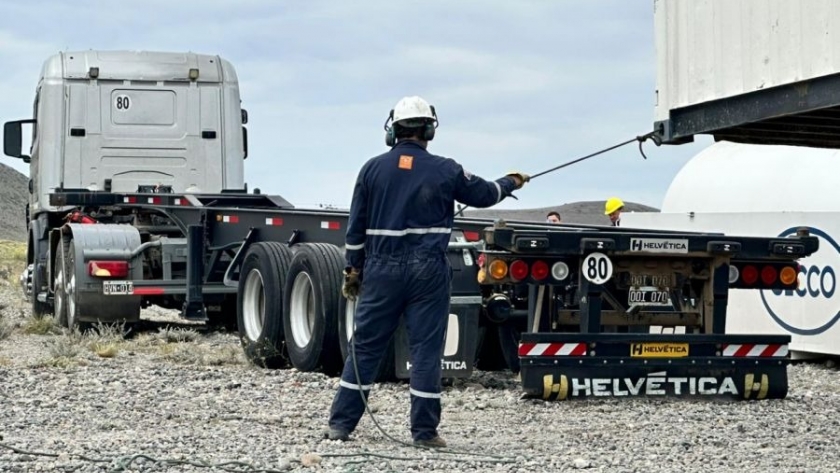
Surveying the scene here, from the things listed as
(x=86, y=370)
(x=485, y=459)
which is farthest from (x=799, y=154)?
(x=485, y=459)

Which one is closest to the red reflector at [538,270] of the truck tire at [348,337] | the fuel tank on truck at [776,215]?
the truck tire at [348,337]

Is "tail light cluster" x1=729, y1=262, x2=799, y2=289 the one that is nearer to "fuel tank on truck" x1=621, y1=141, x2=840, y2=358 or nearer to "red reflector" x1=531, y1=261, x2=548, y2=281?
"red reflector" x1=531, y1=261, x2=548, y2=281

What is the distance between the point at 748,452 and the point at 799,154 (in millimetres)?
8068

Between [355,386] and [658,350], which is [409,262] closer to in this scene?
[355,386]

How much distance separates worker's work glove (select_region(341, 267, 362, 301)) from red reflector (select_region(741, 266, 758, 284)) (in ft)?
11.6

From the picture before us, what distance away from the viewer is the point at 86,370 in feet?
40.0

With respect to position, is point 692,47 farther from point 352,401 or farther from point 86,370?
point 86,370

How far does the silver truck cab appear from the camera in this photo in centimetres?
1748

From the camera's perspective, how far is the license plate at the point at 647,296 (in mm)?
10773

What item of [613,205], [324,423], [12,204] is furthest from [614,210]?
[12,204]

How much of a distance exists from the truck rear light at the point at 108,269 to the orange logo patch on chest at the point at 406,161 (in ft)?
24.0

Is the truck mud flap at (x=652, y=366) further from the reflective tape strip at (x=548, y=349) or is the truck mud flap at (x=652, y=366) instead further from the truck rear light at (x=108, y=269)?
the truck rear light at (x=108, y=269)

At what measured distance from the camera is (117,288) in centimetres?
1522

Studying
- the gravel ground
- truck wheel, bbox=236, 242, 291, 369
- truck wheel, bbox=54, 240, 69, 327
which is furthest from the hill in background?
the gravel ground
